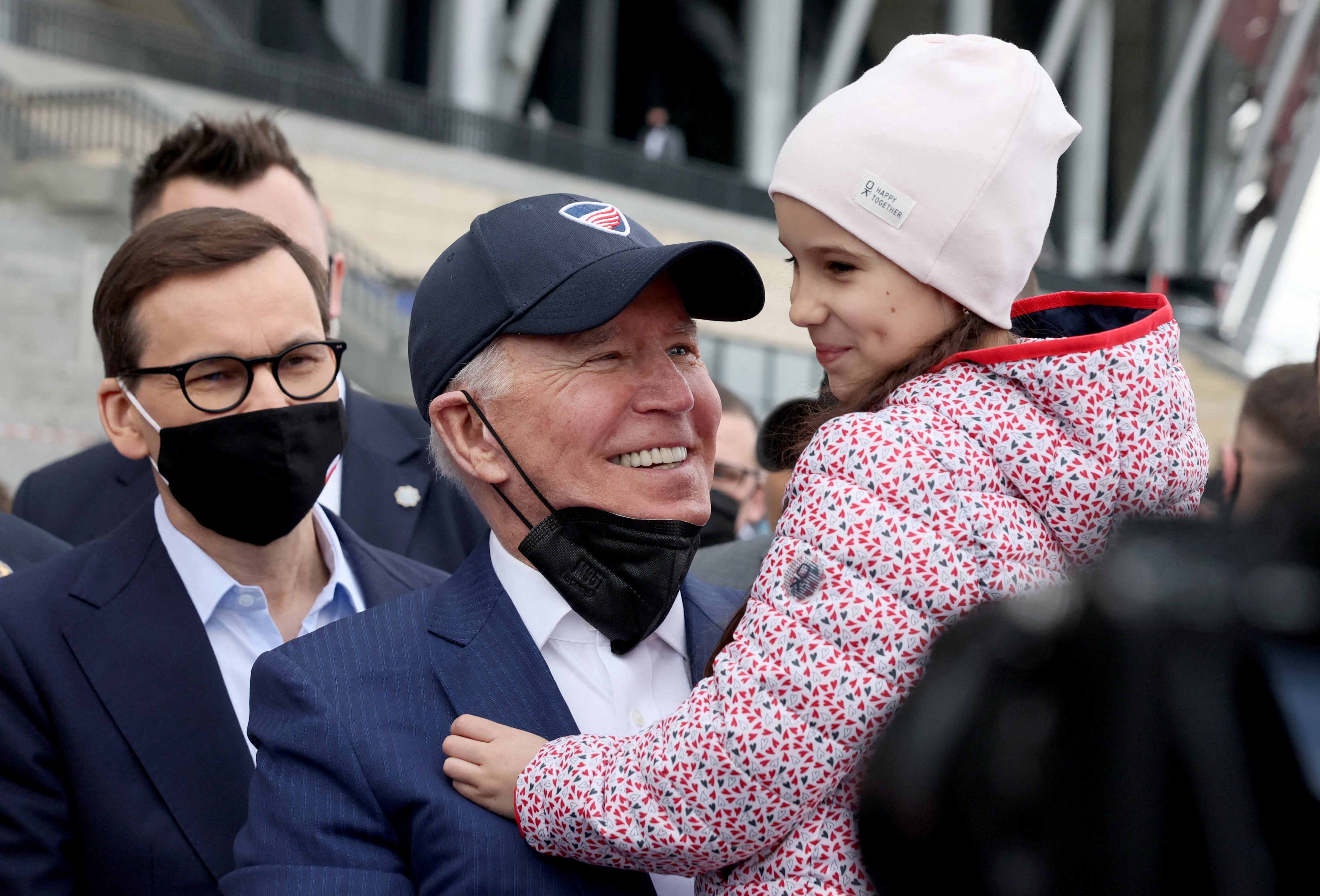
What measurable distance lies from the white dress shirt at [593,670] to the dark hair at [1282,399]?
1475mm

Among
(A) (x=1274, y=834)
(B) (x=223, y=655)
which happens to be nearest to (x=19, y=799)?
(B) (x=223, y=655)

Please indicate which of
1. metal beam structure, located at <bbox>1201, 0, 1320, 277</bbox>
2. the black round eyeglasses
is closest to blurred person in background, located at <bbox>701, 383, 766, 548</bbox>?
the black round eyeglasses

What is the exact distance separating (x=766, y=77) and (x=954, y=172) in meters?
31.1

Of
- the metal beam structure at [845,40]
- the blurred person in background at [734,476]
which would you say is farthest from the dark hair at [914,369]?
the metal beam structure at [845,40]

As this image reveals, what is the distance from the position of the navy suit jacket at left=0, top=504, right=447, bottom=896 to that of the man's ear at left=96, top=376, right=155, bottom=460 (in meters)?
0.30

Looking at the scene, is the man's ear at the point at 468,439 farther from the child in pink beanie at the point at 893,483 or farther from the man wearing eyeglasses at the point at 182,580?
the child in pink beanie at the point at 893,483

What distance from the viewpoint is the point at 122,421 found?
10.4 ft

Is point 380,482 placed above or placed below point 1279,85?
above

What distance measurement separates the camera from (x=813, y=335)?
2.17m

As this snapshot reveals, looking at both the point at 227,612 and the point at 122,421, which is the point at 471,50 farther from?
the point at 227,612

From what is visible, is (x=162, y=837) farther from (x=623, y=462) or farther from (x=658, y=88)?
(x=658, y=88)

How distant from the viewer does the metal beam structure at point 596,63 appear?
32.3 m

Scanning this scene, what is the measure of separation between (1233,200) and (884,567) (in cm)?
4689

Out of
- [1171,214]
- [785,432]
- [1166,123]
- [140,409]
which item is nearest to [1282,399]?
[785,432]
